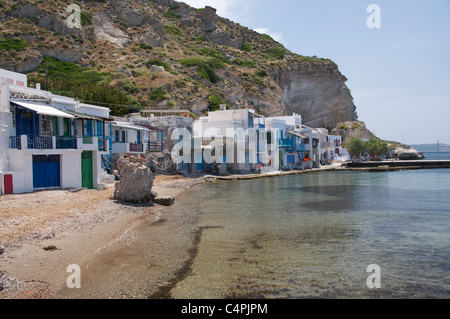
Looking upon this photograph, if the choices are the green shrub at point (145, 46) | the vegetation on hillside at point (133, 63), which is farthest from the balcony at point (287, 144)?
the green shrub at point (145, 46)

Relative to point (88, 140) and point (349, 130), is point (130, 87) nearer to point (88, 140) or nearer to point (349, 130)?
point (88, 140)

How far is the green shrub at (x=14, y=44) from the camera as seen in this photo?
59194mm

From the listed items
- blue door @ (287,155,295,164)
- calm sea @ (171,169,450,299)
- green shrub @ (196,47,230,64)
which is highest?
green shrub @ (196,47,230,64)

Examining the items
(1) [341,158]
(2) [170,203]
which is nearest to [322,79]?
(1) [341,158]

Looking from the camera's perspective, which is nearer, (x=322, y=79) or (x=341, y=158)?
(x=341, y=158)

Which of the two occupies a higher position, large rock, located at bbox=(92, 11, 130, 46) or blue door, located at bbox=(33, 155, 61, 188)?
large rock, located at bbox=(92, 11, 130, 46)

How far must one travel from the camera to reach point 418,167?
65.6 meters

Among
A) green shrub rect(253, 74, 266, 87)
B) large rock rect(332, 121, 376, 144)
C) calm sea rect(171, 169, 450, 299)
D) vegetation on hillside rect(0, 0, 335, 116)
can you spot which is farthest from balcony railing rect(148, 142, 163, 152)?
large rock rect(332, 121, 376, 144)

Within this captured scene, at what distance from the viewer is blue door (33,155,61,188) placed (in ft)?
66.0

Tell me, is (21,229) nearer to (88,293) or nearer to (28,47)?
(88,293)

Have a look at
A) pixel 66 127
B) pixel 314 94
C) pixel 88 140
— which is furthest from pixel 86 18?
pixel 88 140

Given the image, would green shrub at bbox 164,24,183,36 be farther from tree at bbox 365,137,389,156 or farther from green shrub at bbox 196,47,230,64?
tree at bbox 365,137,389,156

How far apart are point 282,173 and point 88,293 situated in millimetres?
45669

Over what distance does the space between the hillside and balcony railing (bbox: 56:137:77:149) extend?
18555mm
